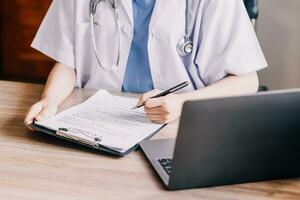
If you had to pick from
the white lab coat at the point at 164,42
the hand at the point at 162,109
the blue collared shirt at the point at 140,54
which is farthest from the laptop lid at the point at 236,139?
the blue collared shirt at the point at 140,54

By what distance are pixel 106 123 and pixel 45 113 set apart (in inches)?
6.2

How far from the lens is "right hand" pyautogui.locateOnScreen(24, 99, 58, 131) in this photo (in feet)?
3.99

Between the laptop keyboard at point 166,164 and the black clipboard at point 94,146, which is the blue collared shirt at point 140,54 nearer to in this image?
the black clipboard at point 94,146

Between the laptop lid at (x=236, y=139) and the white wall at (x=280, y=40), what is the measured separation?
160 cm

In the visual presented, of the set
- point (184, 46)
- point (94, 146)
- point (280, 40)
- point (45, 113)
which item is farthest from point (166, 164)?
point (280, 40)

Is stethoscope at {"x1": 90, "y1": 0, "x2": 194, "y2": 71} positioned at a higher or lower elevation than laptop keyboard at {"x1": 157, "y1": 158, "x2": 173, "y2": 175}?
higher

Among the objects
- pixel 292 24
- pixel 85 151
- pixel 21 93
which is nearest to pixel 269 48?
pixel 292 24

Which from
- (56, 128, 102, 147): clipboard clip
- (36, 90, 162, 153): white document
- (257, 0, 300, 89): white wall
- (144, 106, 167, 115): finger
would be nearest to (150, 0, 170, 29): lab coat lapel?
(36, 90, 162, 153): white document

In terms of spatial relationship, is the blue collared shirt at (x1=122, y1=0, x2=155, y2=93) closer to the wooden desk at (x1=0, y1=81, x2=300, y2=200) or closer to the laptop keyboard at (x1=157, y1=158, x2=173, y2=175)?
the wooden desk at (x1=0, y1=81, x2=300, y2=200)

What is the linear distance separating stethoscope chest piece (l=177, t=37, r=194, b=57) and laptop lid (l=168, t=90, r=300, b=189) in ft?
2.02

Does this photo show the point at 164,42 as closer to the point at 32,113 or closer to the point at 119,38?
the point at 119,38

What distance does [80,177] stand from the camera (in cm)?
100

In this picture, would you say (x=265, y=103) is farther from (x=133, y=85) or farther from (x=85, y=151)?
(x=133, y=85)

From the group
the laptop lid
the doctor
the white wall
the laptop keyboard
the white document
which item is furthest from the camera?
the white wall
